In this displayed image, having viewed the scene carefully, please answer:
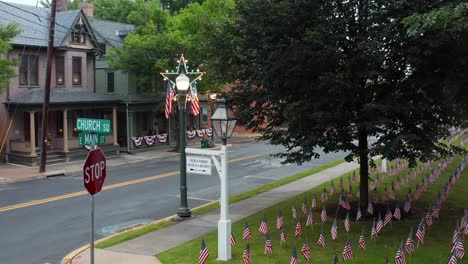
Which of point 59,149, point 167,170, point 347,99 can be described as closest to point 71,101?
point 59,149

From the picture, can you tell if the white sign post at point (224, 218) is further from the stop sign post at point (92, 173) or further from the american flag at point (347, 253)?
the stop sign post at point (92, 173)

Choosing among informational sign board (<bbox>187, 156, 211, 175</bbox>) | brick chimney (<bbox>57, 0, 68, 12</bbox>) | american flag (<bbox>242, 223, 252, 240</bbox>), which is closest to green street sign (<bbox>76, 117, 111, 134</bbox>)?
informational sign board (<bbox>187, 156, 211, 175</bbox>)

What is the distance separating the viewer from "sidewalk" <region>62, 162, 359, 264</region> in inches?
436

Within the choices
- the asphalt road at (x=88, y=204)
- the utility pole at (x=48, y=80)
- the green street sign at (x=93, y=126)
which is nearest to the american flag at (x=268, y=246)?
the green street sign at (x=93, y=126)

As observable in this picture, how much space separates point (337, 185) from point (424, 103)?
344 inches

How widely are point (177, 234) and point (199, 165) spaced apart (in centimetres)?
249

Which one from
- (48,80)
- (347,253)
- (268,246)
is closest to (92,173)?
(268,246)

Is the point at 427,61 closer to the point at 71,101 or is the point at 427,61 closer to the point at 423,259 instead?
the point at 423,259

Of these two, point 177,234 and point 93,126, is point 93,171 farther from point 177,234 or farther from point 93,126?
point 177,234

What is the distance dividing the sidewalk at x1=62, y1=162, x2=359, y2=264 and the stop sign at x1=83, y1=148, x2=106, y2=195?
307cm

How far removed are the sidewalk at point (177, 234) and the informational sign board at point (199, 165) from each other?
1.91m

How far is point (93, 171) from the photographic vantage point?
318 inches

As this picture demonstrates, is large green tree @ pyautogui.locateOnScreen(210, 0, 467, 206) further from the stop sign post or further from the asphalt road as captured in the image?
the asphalt road

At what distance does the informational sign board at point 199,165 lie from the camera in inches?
452
